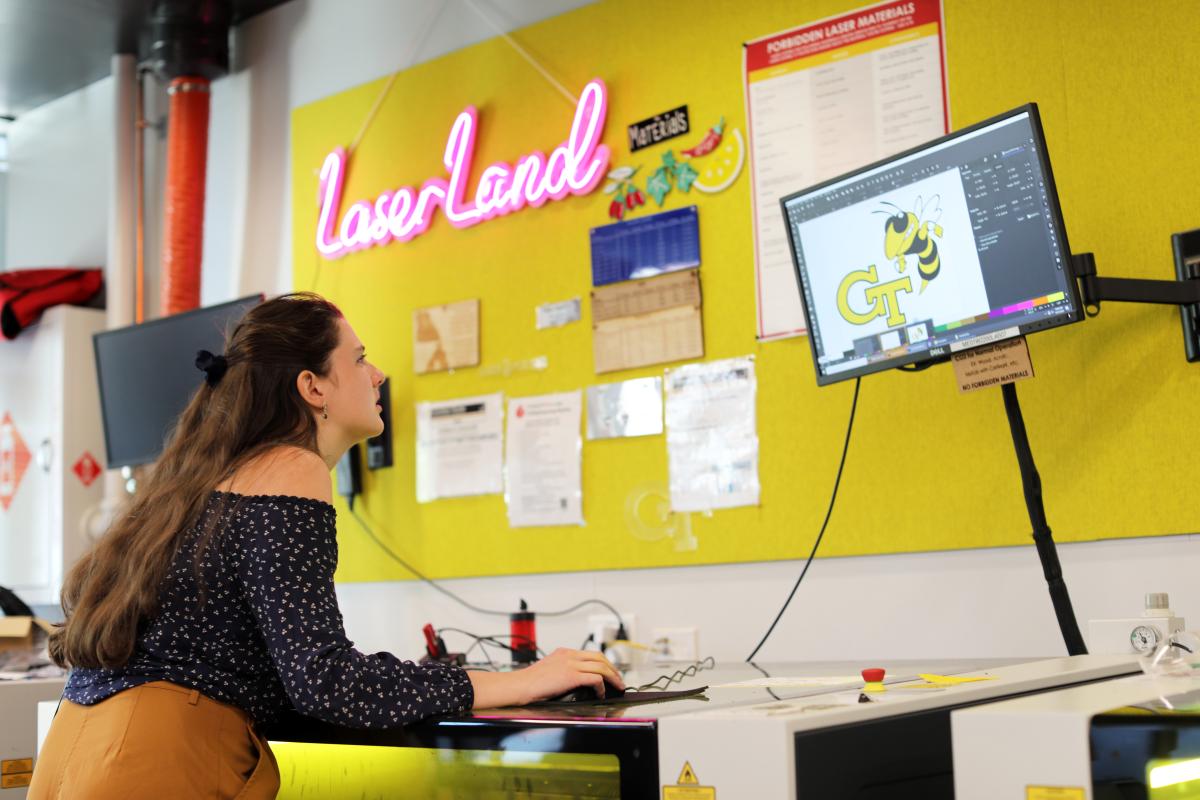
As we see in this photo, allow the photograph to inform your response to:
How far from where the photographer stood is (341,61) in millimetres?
4035

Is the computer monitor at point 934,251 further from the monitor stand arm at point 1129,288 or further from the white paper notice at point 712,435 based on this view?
the white paper notice at point 712,435

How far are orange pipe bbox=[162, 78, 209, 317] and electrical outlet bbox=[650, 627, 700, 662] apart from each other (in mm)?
2092

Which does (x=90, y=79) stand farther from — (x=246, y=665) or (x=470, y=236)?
(x=246, y=665)

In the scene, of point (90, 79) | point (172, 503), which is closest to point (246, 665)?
point (172, 503)

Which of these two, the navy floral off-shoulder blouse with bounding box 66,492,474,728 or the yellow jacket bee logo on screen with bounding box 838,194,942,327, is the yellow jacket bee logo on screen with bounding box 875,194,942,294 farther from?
the navy floral off-shoulder blouse with bounding box 66,492,474,728

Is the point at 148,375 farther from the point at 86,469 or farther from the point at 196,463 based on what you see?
the point at 196,463

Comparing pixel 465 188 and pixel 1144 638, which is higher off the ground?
pixel 465 188

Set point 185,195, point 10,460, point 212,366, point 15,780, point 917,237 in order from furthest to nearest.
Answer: point 10,460
point 185,195
point 15,780
point 917,237
point 212,366

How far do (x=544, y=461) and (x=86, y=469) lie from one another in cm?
201

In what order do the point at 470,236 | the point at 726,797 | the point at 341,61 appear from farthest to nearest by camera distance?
1. the point at 341,61
2. the point at 470,236
3. the point at 726,797

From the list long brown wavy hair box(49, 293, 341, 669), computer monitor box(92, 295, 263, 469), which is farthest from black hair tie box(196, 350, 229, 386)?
computer monitor box(92, 295, 263, 469)

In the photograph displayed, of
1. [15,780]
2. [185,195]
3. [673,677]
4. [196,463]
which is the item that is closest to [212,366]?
[196,463]

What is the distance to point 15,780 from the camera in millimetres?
2764

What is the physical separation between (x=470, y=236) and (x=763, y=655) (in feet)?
4.79
